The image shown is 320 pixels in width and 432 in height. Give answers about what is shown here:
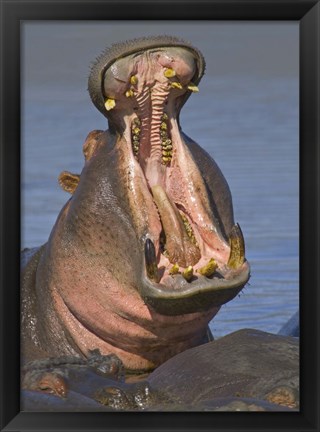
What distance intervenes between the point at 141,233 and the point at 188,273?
356mm

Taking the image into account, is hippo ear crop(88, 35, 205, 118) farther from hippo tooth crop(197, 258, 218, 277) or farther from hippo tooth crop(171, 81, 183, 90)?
hippo tooth crop(197, 258, 218, 277)

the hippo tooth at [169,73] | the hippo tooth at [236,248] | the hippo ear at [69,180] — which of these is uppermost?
the hippo tooth at [169,73]

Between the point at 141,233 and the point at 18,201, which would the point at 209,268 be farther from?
the point at 18,201

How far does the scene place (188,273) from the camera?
24.9ft

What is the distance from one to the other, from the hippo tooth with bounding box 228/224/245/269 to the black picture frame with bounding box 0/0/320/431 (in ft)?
3.15

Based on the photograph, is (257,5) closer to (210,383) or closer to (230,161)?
(210,383)


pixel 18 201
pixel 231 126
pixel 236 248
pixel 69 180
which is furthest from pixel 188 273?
pixel 231 126

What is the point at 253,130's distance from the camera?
1786 centimetres

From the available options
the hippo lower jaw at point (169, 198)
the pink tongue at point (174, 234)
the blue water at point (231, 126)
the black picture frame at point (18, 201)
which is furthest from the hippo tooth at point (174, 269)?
the blue water at point (231, 126)

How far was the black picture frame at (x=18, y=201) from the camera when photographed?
6.52m

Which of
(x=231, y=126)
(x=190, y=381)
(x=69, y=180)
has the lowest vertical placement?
(x=190, y=381)

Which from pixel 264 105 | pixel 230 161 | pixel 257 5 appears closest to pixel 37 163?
pixel 230 161

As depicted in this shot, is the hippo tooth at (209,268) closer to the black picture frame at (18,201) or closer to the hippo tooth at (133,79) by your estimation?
the hippo tooth at (133,79)

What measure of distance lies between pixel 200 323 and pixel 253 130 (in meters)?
9.75
